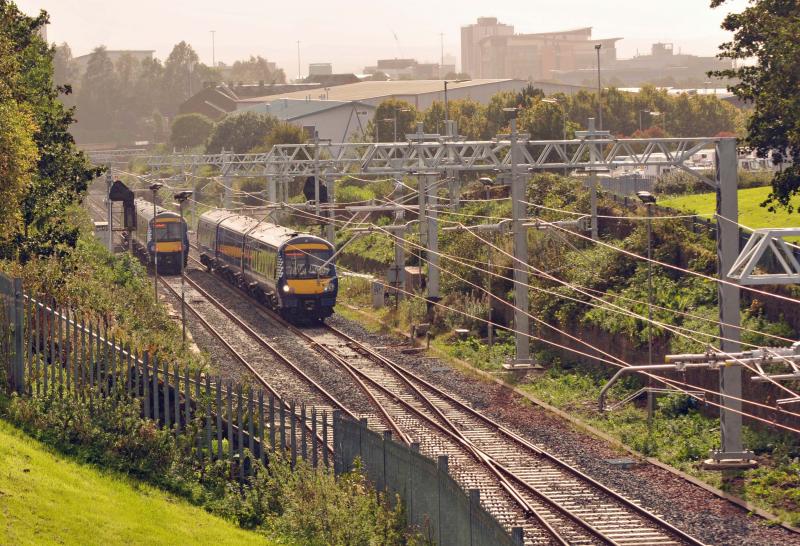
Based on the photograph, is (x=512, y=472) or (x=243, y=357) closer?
(x=512, y=472)

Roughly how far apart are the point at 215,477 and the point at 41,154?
15198 millimetres

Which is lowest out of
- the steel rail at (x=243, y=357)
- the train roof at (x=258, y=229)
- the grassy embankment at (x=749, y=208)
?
the steel rail at (x=243, y=357)

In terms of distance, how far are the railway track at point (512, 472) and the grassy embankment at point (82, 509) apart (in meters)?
4.06

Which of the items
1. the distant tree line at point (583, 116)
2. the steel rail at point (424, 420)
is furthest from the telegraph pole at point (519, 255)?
the distant tree line at point (583, 116)

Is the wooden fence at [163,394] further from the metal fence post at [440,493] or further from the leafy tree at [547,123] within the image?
the leafy tree at [547,123]

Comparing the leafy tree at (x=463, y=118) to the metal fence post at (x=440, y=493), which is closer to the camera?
the metal fence post at (x=440, y=493)

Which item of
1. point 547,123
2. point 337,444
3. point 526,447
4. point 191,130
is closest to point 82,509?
point 337,444

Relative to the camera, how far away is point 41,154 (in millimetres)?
29000

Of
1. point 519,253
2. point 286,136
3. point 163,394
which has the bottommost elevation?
point 519,253

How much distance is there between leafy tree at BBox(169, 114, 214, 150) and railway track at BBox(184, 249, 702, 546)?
10832 cm

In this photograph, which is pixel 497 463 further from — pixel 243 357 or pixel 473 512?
pixel 243 357

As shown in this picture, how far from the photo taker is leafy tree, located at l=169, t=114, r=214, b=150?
138 meters

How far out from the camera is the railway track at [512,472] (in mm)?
18547

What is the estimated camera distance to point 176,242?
59250mm
